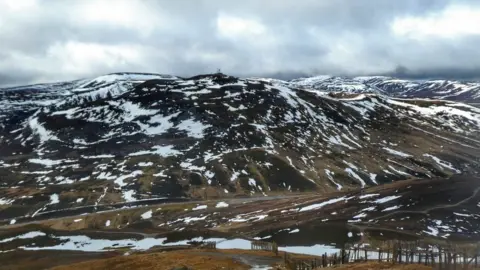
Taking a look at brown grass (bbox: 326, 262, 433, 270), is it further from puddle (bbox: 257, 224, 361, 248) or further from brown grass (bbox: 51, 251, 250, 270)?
puddle (bbox: 257, 224, 361, 248)

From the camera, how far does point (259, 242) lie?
129250 millimetres

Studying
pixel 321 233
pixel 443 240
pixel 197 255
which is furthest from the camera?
pixel 321 233

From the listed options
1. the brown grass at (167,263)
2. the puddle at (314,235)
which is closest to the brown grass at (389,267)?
the brown grass at (167,263)

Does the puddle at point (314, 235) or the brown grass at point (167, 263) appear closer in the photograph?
the brown grass at point (167, 263)

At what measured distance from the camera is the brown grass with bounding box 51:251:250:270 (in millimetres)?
88575

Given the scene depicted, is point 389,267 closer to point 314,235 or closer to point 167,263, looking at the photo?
point 167,263

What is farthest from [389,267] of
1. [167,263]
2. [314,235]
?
[314,235]

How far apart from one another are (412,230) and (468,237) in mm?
14359

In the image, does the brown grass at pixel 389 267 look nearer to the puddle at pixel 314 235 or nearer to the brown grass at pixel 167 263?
the brown grass at pixel 167 263

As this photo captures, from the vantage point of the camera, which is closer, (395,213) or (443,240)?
(443,240)

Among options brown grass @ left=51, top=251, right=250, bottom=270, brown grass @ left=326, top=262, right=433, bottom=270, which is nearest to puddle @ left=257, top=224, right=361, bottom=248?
brown grass @ left=51, top=251, right=250, bottom=270

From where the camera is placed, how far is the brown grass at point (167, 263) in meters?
88.6

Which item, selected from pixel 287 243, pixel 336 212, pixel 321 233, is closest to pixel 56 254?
pixel 287 243

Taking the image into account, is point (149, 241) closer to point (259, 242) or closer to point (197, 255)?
point (259, 242)
